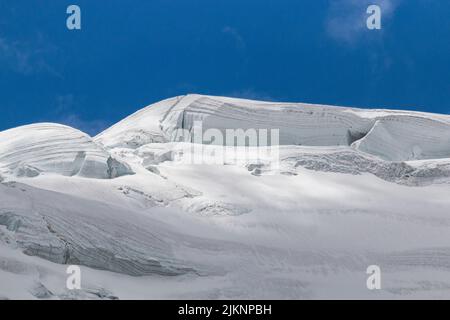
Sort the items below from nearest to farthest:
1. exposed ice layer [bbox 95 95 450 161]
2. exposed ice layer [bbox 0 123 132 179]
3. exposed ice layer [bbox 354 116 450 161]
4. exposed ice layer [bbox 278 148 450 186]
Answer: exposed ice layer [bbox 0 123 132 179] → exposed ice layer [bbox 278 148 450 186] → exposed ice layer [bbox 354 116 450 161] → exposed ice layer [bbox 95 95 450 161]

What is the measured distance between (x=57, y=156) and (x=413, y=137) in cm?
1440

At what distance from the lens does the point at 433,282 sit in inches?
816

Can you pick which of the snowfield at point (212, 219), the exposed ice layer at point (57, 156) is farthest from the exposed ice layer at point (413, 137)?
the exposed ice layer at point (57, 156)

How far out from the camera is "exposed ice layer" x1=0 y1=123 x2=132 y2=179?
2478 cm

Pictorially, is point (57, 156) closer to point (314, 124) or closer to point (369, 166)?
point (369, 166)

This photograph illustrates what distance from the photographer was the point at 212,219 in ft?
75.7

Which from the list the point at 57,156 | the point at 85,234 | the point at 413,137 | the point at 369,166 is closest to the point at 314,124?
the point at 413,137

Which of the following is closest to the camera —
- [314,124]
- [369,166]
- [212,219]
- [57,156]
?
[212,219]

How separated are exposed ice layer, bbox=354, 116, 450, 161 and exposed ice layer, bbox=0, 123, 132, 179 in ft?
37.4

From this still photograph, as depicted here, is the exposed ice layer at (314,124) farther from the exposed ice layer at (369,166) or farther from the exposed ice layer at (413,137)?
the exposed ice layer at (369,166)

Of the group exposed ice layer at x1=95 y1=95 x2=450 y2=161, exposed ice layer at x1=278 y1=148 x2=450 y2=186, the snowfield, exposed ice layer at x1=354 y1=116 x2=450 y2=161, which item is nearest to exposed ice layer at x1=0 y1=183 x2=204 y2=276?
the snowfield

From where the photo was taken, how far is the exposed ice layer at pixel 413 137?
32938 millimetres

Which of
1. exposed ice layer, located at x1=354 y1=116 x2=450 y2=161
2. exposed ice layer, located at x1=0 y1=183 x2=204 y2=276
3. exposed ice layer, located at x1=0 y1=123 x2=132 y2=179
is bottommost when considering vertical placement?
exposed ice layer, located at x1=0 y1=183 x2=204 y2=276

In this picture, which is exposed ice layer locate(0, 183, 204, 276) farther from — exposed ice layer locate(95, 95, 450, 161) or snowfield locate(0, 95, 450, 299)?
exposed ice layer locate(95, 95, 450, 161)
